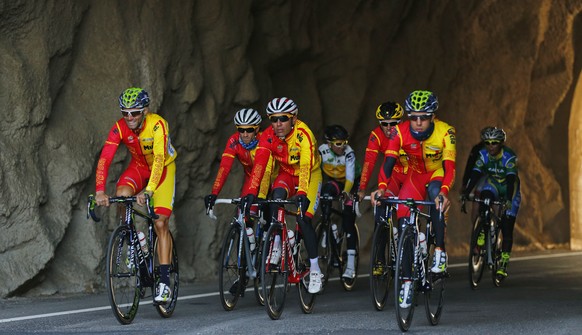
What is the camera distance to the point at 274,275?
11.4 metres

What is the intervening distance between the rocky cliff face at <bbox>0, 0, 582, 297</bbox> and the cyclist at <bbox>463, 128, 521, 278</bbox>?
11.1 feet

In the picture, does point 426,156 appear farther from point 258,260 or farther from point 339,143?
point 339,143

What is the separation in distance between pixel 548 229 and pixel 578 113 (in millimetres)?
2738

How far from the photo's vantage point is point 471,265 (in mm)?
15031

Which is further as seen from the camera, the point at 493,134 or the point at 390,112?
the point at 493,134

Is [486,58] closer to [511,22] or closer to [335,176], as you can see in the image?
[511,22]

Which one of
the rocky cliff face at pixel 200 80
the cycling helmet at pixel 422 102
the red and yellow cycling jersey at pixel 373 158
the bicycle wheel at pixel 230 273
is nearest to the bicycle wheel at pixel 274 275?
the bicycle wheel at pixel 230 273

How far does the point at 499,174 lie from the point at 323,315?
542 centimetres

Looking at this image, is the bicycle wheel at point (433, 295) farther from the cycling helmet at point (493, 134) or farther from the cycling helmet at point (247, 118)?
the cycling helmet at point (493, 134)

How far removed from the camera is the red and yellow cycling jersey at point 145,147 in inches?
434

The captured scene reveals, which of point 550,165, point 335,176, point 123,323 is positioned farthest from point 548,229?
point 123,323

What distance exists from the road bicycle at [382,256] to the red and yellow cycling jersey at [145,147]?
2090 mm

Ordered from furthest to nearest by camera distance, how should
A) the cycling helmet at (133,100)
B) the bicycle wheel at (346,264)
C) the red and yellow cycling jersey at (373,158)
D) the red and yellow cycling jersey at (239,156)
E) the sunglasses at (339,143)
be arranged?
the sunglasses at (339,143), the bicycle wheel at (346,264), the red and yellow cycling jersey at (373,158), the red and yellow cycling jersey at (239,156), the cycling helmet at (133,100)

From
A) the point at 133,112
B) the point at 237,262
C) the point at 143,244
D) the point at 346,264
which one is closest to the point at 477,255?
the point at 346,264
